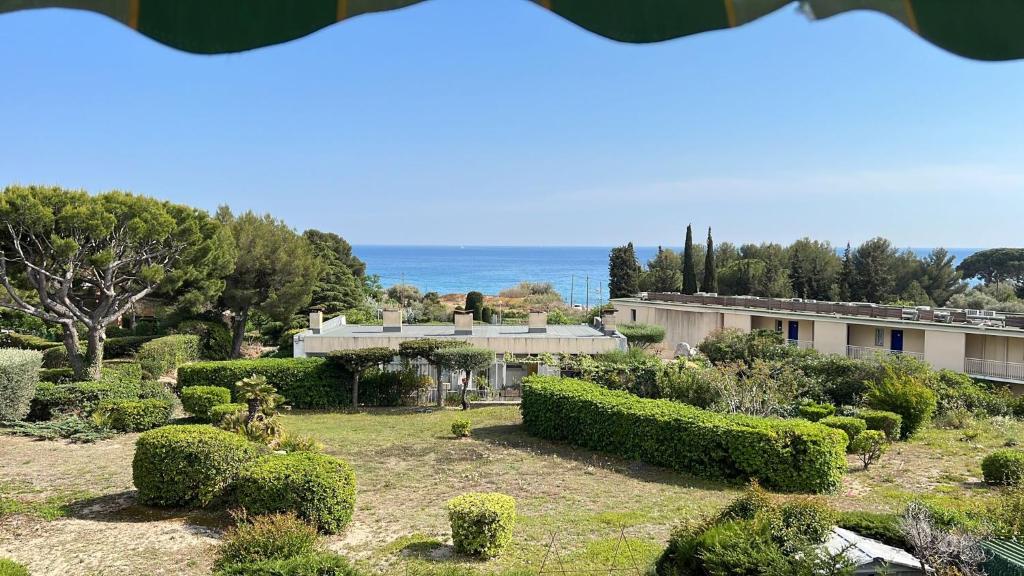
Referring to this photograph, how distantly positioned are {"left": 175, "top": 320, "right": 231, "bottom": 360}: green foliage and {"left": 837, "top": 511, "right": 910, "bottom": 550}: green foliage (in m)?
28.9

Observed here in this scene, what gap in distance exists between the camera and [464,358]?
20078 millimetres

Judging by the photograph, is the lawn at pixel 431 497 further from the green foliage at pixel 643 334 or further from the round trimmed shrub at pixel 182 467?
the green foliage at pixel 643 334

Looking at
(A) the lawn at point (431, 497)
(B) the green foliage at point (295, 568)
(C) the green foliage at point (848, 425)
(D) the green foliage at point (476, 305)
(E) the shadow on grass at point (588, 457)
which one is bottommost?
(E) the shadow on grass at point (588, 457)

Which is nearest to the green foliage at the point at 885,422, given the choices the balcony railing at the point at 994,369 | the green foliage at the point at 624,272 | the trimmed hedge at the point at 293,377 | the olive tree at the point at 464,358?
the olive tree at the point at 464,358

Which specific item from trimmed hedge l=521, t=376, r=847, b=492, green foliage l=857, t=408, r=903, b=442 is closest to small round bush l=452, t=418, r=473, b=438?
trimmed hedge l=521, t=376, r=847, b=492

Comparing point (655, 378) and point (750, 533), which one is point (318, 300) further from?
point (750, 533)

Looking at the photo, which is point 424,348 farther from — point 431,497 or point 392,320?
point 431,497

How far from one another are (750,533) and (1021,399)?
20.6 meters

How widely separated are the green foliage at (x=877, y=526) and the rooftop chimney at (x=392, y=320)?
64.6ft

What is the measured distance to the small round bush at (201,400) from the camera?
677 inches

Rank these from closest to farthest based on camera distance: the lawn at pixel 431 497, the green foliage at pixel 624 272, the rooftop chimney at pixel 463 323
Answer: the lawn at pixel 431 497 < the rooftop chimney at pixel 463 323 < the green foliage at pixel 624 272

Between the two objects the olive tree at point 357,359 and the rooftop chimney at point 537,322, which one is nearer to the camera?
the olive tree at point 357,359

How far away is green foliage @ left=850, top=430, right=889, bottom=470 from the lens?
1302 cm

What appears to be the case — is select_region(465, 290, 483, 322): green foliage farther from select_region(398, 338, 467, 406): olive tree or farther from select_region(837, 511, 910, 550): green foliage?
select_region(837, 511, 910, 550): green foliage
